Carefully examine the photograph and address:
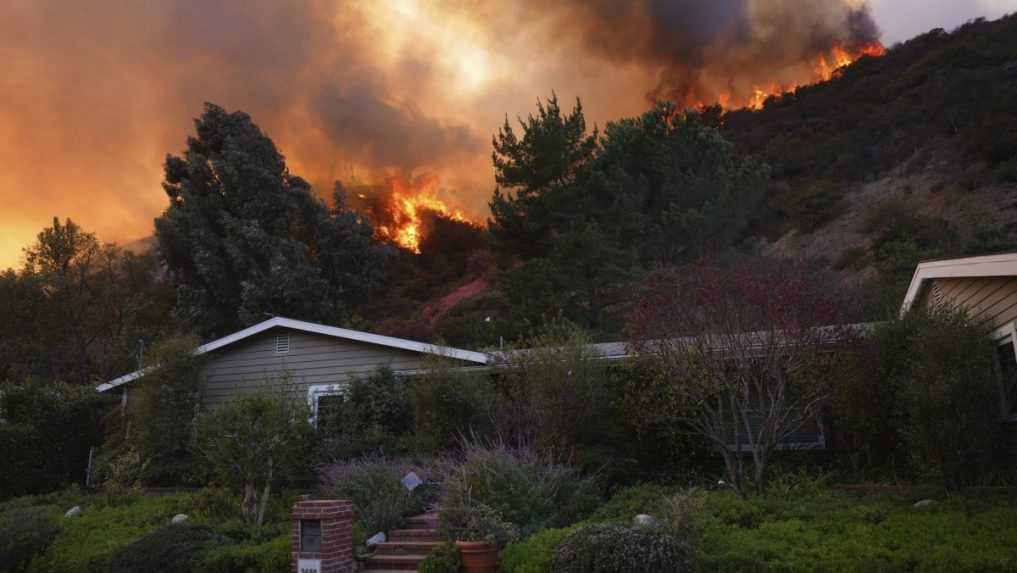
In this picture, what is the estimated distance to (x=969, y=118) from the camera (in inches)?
1507

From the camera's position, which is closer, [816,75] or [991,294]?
[991,294]

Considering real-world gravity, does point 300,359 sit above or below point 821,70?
below

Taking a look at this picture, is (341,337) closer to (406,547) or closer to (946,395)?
(406,547)

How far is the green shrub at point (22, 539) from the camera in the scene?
39.9 feet

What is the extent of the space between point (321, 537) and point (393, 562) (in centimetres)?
138

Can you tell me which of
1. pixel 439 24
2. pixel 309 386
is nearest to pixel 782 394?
pixel 309 386

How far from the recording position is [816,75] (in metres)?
55.2

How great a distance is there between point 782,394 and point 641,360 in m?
2.50

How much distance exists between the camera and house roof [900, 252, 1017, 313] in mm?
9461

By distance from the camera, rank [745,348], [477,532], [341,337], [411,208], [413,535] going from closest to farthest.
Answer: [477,532] → [413,535] → [745,348] → [341,337] → [411,208]

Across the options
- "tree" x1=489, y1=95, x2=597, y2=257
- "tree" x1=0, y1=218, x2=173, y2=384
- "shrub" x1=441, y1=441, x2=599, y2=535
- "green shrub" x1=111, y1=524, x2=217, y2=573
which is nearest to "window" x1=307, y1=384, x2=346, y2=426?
"shrub" x1=441, y1=441, x2=599, y2=535

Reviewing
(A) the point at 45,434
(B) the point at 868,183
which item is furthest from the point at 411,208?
(A) the point at 45,434

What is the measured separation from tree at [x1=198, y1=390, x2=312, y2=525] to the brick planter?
3170mm

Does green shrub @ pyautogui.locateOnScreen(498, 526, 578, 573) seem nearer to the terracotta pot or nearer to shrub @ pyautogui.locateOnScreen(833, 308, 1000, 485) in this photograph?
the terracotta pot
